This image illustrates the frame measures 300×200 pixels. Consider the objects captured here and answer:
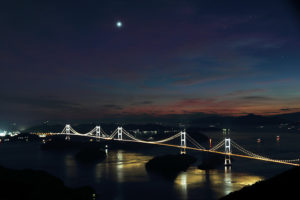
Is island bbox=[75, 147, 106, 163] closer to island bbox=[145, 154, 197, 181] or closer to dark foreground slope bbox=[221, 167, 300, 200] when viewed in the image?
island bbox=[145, 154, 197, 181]

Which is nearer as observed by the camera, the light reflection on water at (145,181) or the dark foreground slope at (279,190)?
the dark foreground slope at (279,190)

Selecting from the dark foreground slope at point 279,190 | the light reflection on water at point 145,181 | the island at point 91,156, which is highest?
the dark foreground slope at point 279,190

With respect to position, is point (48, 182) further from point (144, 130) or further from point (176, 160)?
point (144, 130)

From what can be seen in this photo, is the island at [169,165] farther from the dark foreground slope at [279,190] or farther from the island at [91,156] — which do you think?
the dark foreground slope at [279,190]


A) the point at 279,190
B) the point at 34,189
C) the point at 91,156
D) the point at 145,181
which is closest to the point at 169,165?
the point at 145,181

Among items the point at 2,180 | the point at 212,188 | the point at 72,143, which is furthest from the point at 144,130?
the point at 2,180

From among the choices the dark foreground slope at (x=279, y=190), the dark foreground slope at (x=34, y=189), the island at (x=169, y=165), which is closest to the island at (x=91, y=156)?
the island at (x=169, y=165)

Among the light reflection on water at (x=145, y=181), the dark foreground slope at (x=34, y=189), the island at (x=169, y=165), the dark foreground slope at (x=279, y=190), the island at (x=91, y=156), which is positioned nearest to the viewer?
the dark foreground slope at (x=279, y=190)

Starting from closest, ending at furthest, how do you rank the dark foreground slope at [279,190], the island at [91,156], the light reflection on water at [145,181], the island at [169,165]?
the dark foreground slope at [279,190] < the light reflection on water at [145,181] < the island at [169,165] < the island at [91,156]

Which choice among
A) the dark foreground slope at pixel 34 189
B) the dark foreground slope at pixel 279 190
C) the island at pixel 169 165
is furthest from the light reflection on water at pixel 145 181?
the dark foreground slope at pixel 279 190

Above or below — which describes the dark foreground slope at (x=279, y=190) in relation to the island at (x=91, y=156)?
above
